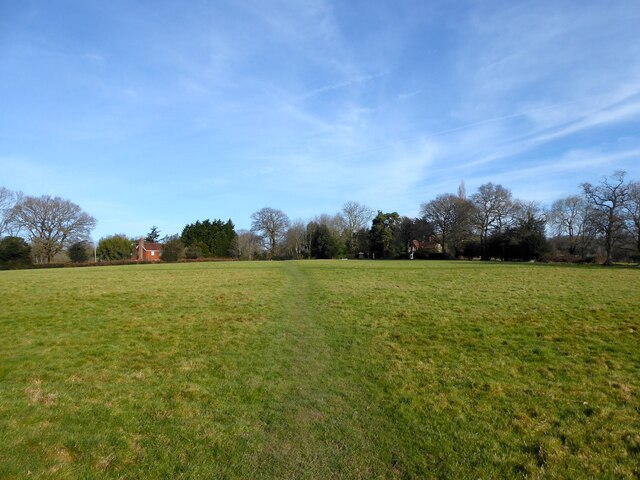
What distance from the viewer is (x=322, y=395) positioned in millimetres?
6195

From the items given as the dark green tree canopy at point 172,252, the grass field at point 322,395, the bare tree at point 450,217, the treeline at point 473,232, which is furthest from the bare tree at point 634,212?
the dark green tree canopy at point 172,252

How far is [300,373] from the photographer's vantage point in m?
7.34

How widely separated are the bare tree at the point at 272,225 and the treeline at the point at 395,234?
25 cm

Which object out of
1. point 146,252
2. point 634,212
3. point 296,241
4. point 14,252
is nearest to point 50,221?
point 14,252

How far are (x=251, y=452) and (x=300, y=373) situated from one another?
290 centimetres

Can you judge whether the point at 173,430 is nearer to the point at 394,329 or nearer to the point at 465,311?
the point at 394,329

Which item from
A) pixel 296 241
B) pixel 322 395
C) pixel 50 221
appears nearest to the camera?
pixel 322 395

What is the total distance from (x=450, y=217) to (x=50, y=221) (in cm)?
7709

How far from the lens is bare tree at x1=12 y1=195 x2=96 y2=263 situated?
6669 centimetres

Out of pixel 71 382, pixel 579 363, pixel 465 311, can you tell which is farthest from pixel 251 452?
pixel 465 311

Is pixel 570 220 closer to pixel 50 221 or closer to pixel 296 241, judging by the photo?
pixel 296 241

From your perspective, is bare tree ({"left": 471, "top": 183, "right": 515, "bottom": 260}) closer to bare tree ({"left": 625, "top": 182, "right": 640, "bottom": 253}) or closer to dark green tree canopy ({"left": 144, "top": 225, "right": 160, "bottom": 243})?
bare tree ({"left": 625, "top": 182, "right": 640, "bottom": 253})

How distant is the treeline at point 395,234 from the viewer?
54297 mm

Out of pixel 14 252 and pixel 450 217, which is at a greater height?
pixel 450 217
